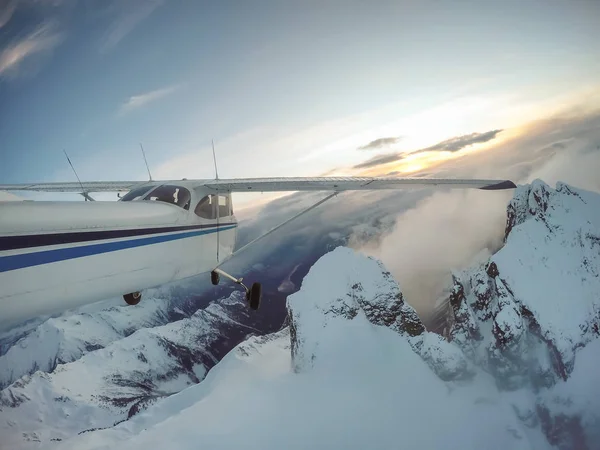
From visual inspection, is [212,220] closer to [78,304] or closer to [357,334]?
[78,304]

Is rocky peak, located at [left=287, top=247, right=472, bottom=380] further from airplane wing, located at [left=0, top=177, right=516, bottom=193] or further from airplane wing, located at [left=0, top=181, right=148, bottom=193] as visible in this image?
airplane wing, located at [left=0, top=181, right=148, bottom=193]

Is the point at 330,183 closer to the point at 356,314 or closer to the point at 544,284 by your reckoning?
the point at 356,314

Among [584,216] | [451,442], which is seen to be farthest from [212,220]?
[584,216]

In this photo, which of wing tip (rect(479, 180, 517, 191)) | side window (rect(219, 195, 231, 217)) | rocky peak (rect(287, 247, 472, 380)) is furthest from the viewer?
rocky peak (rect(287, 247, 472, 380))

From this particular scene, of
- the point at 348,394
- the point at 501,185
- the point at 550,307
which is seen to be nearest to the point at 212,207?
the point at 501,185

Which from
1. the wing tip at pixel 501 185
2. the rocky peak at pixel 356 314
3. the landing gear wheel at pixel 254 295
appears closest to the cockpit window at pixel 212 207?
the landing gear wheel at pixel 254 295

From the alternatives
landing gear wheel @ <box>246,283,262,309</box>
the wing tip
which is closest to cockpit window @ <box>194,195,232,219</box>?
landing gear wheel @ <box>246,283,262,309</box>

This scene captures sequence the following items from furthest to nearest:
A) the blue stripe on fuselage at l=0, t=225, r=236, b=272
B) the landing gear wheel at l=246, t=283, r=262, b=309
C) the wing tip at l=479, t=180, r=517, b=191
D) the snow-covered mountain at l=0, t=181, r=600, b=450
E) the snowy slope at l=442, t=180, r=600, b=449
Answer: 1. the snowy slope at l=442, t=180, r=600, b=449
2. the snow-covered mountain at l=0, t=181, r=600, b=450
3. the landing gear wheel at l=246, t=283, r=262, b=309
4. the wing tip at l=479, t=180, r=517, b=191
5. the blue stripe on fuselage at l=0, t=225, r=236, b=272
